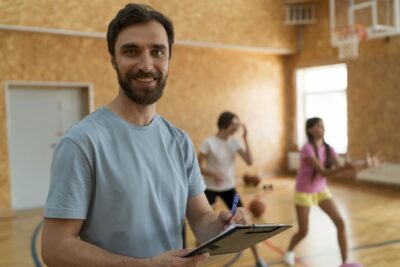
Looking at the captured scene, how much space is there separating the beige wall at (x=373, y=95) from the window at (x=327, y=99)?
0.27 meters

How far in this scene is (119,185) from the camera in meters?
1.58

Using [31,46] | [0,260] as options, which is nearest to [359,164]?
[0,260]

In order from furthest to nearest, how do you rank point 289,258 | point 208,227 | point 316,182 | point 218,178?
1. point 218,178
2. point 289,258
3. point 316,182
4. point 208,227

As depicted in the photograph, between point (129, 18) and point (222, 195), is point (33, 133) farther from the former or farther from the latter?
point (129, 18)

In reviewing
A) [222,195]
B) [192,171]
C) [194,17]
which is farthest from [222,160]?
[194,17]

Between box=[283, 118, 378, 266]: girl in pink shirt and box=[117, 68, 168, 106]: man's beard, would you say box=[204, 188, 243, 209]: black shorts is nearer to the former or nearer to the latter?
box=[283, 118, 378, 266]: girl in pink shirt

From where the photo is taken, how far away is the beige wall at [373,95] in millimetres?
9945

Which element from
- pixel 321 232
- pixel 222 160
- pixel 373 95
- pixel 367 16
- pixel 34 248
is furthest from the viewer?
pixel 373 95

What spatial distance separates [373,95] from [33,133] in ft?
24.7

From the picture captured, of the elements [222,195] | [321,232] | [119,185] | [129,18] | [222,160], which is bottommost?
[321,232]

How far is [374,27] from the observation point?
9.29 metres

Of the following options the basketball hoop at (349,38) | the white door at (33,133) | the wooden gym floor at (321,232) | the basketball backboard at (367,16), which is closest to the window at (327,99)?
the basketball hoop at (349,38)

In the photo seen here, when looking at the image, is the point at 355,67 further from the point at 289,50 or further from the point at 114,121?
the point at 114,121

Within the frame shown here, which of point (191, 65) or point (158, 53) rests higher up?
point (191, 65)
